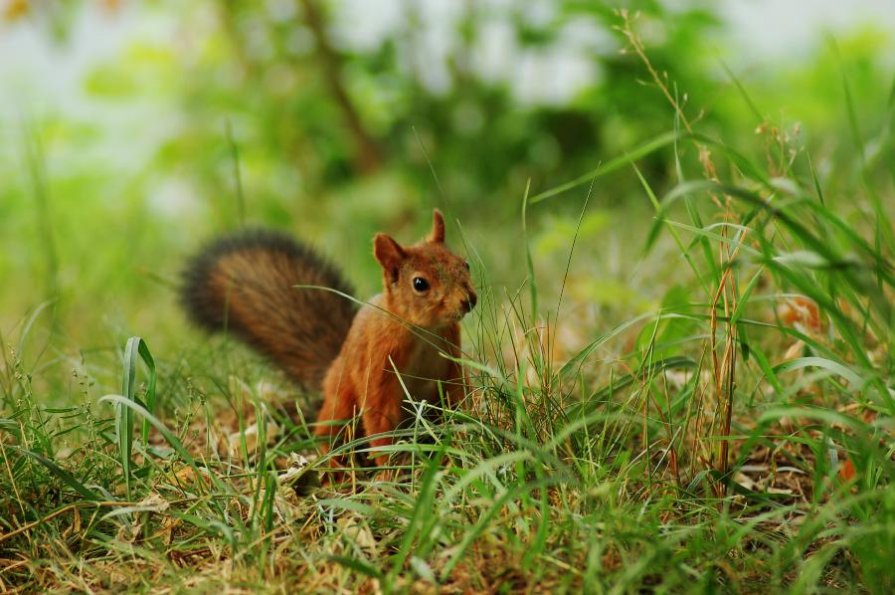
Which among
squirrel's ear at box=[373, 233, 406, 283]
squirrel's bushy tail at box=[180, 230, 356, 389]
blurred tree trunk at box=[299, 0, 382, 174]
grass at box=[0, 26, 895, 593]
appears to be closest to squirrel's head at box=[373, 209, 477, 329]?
squirrel's ear at box=[373, 233, 406, 283]

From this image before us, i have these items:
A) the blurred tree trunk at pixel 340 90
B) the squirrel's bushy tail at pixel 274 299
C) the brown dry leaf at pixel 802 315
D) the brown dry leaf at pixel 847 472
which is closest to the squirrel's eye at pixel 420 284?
the squirrel's bushy tail at pixel 274 299

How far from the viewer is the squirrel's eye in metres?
2.23

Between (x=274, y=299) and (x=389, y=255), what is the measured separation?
550 millimetres

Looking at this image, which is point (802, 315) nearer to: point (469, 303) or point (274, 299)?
point (469, 303)

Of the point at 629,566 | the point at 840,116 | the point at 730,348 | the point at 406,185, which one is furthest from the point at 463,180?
the point at 629,566

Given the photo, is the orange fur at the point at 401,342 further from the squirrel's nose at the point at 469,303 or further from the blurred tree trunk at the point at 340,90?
the blurred tree trunk at the point at 340,90

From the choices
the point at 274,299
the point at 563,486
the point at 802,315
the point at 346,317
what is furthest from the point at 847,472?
the point at 274,299

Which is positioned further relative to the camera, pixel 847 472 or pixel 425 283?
pixel 425 283

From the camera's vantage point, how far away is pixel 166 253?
19.0ft

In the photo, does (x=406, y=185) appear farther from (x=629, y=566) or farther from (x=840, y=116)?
(x=629, y=566)

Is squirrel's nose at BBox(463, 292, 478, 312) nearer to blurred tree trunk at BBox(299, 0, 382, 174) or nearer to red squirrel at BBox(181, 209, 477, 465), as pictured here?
red squirrel at BBox(181, 209, 477, 465)

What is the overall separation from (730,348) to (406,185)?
4326 mm

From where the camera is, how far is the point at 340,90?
20.3 ft

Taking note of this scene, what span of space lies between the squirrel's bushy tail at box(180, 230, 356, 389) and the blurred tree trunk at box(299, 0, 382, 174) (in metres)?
3.47
